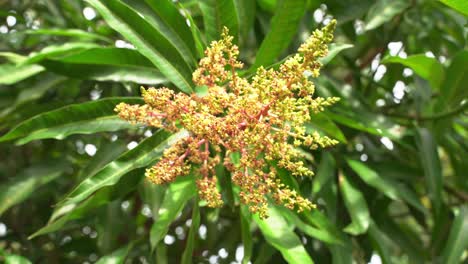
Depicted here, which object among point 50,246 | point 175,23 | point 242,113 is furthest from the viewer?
point 50,246

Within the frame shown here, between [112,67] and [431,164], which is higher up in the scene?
[112,67]

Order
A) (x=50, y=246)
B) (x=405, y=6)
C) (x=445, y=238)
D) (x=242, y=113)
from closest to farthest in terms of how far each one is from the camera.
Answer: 1. (x=242, y=113)
2. (x=405, y=6)
3. (x=445, y=238)
4. (x=50, y=246)

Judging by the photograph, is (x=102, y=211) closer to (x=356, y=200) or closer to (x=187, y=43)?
(x=187, y=43)

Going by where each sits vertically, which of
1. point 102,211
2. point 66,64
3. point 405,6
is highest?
point 66,64

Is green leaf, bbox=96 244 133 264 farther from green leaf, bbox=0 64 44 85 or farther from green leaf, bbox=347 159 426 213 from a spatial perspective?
green leaf, bbox=347 159 426 213

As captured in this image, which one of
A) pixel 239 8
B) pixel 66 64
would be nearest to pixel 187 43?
pixel 239 8

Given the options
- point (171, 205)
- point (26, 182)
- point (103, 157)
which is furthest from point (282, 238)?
point (26, 182)

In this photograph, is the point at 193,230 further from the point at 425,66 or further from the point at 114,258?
the point at 425,66

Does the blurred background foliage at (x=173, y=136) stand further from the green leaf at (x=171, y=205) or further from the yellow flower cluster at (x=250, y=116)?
the yellow flower cluster at (x=250, y=116)
